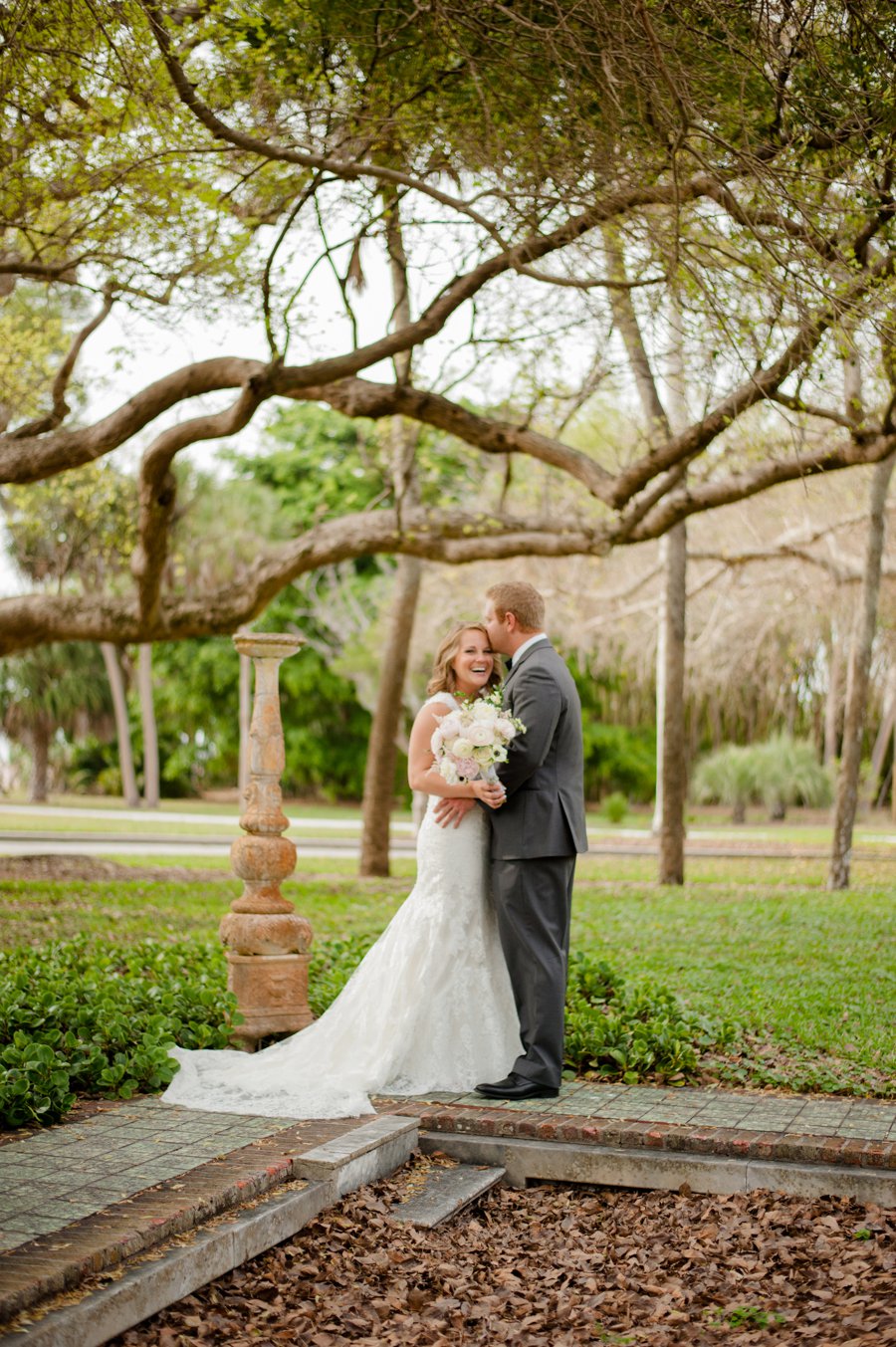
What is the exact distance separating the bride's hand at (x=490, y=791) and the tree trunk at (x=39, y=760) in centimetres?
3969

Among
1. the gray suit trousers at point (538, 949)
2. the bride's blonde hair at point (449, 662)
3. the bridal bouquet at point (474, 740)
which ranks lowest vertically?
the gray suit trousers at point (538, 949)

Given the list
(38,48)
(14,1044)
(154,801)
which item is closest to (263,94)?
(38,48)

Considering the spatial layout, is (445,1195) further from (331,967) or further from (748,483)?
(748,483)

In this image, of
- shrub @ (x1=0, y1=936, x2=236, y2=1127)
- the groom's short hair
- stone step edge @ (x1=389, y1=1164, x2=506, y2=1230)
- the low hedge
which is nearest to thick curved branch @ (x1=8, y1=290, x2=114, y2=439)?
the low hedge

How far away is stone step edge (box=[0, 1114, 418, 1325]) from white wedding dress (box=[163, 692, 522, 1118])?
63 centimetres

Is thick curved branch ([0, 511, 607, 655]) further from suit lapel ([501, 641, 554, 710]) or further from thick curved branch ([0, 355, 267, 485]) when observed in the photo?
suit lapel ([501, 641, 554, 710])

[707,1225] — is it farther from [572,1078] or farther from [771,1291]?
[572,1078]

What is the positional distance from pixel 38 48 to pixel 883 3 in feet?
15.4

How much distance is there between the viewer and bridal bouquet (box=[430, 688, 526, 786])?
6.32m

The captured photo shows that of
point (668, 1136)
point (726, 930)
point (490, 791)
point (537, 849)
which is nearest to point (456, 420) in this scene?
point (726, 930)

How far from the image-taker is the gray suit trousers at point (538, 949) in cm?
640

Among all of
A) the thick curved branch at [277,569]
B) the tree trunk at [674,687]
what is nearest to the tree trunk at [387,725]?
the tree trunk at [674,687]

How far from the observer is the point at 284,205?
10.9 metres

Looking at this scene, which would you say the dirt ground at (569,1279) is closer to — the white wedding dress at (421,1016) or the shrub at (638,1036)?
the white wedding dress at (421,1016)
